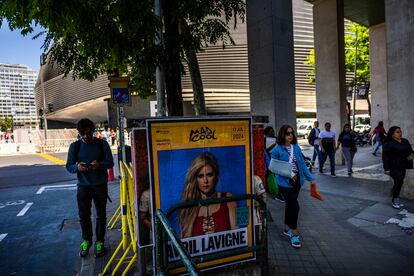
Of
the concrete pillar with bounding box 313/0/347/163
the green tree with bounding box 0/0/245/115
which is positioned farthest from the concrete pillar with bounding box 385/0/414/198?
the concrete pillar with bounding box 313/0/347/163

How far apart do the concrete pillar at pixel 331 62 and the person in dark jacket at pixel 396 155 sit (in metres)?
7.48

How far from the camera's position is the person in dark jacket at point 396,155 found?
6719 mm

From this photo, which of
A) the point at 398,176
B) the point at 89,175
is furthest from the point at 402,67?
the point at 89,175

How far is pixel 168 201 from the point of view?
3.37 m

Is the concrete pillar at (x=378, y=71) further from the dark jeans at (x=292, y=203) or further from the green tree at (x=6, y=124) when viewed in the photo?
the green tree at (x=6, y=124)

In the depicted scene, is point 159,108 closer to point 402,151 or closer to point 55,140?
point 402,151

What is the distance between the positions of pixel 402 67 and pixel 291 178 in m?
4.98

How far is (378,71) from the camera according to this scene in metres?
20.0

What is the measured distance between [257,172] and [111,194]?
21.6 feet

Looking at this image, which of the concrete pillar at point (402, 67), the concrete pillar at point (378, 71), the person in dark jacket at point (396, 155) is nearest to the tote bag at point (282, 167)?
the person in dark jacket at point (396, 155)

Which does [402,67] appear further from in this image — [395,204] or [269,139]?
[269,139]

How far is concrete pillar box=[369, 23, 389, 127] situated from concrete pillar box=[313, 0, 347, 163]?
6.45m

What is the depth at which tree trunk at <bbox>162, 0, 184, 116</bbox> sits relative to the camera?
5359 millimetres

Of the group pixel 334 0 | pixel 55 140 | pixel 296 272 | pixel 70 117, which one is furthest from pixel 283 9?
pixel 70 117
